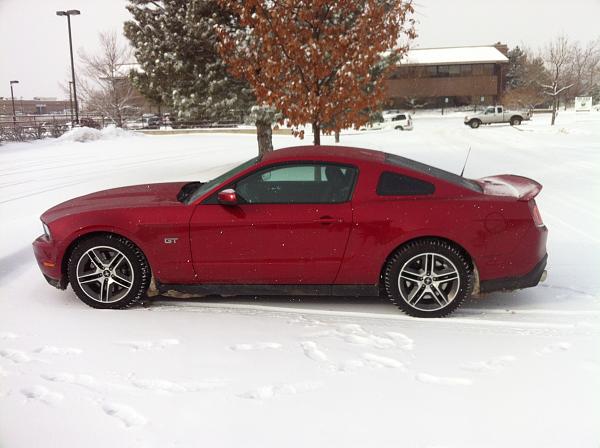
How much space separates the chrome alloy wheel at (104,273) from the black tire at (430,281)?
2157 mm

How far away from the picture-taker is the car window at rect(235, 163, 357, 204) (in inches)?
167

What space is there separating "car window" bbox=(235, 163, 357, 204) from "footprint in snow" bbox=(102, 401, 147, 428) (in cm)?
193

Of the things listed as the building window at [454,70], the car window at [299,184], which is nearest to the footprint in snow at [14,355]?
the car window at [299,184]

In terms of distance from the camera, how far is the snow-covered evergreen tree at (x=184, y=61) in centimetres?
1351

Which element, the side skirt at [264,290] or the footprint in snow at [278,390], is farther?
the side skirt at [264,290]

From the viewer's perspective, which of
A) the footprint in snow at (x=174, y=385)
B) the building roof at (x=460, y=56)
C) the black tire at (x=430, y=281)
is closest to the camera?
the footprint in snow at (x=174, y=385)

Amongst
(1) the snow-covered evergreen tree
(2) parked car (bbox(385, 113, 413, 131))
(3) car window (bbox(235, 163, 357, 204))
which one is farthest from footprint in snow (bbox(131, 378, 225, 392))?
(2) parked car (bbox(385, 113, 413, 131))

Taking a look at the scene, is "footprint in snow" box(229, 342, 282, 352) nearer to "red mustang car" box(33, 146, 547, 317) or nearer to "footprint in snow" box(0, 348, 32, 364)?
"red mustang car" box(33, 146, 547, 317)

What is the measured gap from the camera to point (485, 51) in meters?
65.2

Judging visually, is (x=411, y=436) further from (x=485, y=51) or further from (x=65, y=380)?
(x=485, y=51)

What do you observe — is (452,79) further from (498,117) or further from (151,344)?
(151,344)

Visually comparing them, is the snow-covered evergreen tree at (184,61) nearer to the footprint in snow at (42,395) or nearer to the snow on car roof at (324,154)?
the snow on car roof at (324,154)

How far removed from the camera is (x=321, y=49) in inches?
332

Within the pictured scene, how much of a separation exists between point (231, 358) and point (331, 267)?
1175mm
